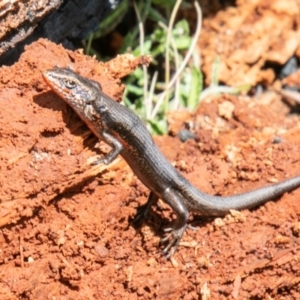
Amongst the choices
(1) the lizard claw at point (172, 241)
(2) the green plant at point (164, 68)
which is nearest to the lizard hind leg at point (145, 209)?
(1) the lizard claw at point (172, 241)

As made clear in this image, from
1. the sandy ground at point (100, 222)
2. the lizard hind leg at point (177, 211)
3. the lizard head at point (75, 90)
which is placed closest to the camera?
the sandy ground at point (100, 222)

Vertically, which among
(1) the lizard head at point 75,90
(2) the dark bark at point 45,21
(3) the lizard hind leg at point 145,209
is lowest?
(3) the lizard hind leg at point 145,209

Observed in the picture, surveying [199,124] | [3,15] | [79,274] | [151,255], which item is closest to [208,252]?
[151,255]

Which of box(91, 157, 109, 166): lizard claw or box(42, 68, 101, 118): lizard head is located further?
box(91, 157, 109, 166): lizard claw

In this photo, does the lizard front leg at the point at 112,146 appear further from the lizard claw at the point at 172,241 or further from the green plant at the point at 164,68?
the green plant at the point at 164,68

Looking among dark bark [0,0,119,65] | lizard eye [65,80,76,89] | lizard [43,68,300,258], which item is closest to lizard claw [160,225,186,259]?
lizard [43,68,300,258]

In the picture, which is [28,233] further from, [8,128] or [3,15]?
[3,15]

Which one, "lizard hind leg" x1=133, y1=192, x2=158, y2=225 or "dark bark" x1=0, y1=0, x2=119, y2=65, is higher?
"dark bark" x1=0, y1=0, x2=119, y2=65

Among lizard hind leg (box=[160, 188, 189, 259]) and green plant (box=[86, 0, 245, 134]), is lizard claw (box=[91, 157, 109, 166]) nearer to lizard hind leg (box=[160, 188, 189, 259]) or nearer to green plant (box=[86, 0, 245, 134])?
lizard hind leg (box=[160, 188, 189, 259])
